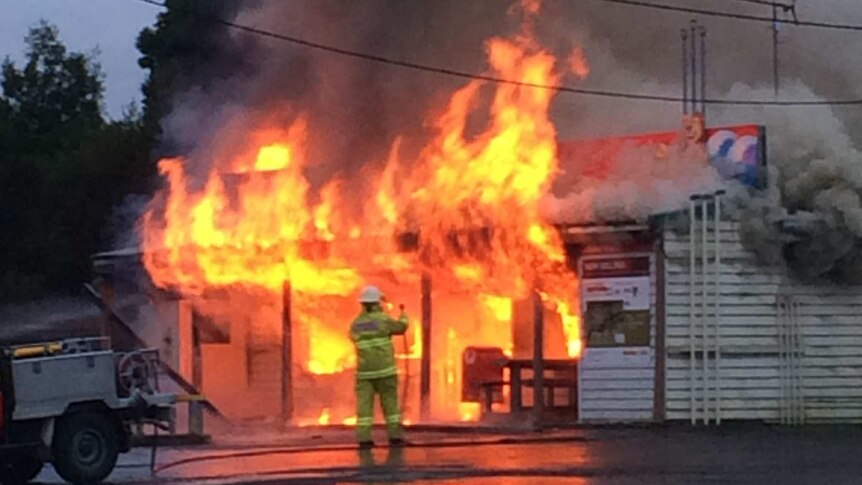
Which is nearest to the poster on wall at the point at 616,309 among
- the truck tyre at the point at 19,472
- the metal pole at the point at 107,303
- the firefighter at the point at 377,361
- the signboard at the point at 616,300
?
the signboard at the point at 616,300

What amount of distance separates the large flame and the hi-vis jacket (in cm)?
406

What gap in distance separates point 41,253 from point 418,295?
19356 millimetres

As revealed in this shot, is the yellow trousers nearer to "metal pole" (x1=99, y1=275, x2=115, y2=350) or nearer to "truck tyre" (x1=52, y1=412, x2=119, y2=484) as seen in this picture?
"truck tyre" (x1=52, y1=412, x2=119, y2=484)

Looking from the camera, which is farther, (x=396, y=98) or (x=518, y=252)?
(x=396, y=98)

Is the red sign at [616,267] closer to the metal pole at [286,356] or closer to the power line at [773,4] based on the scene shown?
the metal pole at [286,356]

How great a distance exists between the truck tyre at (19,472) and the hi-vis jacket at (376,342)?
4048 millimetres

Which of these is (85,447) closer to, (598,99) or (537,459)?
(537,459)

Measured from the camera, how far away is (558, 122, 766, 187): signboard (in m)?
23.6

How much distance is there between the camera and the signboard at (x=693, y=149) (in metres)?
23.6

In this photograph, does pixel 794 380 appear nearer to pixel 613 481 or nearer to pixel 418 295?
pixel 418 295

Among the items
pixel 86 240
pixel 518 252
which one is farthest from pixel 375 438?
pixel 86 240

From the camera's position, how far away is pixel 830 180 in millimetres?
22266

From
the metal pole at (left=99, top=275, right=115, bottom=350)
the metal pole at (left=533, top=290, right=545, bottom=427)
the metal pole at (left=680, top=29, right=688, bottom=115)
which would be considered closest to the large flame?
the metal pole at (left=533, top=290, right=545, bottom=427)

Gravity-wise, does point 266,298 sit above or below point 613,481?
above
